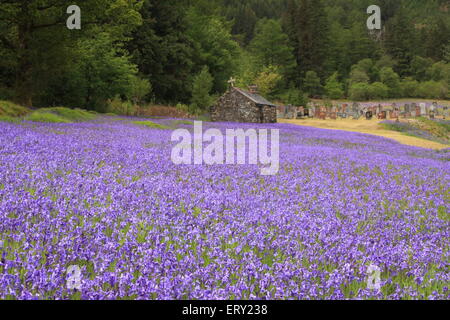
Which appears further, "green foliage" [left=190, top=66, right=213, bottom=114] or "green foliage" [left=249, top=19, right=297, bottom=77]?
"green foliage" [left=249, top=19, right=297, bottom=77]

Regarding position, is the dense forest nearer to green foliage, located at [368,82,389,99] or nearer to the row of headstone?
green foliage, located at [368,82,389,99]

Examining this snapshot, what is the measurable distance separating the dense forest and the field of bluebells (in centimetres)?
1484

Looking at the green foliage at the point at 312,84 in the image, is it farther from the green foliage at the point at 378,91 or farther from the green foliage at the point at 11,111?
the green foliage at the point at 11,111

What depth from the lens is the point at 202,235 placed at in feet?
11.4

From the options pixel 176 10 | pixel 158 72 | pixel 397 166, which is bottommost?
pixel 397 166

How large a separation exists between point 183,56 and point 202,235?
37328 mm

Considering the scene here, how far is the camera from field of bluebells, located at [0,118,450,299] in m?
2.36

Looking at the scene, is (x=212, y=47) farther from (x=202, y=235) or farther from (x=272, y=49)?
(x=202, y=235)

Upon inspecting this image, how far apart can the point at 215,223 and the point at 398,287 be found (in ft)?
5.76

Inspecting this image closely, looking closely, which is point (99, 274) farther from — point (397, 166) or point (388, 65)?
point (388, 65)

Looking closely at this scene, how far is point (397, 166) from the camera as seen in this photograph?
35.5 feet

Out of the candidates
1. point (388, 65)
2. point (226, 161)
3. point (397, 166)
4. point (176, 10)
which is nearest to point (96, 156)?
point (226, 161)

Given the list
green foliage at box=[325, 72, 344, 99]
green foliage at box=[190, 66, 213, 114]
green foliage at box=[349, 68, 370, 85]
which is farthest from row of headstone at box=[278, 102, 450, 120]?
green foliage at box=[349, 68, 370, 85]

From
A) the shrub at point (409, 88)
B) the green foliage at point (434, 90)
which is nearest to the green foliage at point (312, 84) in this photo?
the shrub at point (409, 88)
